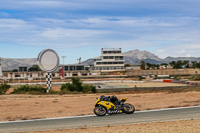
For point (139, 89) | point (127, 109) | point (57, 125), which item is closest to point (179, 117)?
point (127, 109)

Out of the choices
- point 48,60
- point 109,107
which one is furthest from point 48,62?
point 109,107

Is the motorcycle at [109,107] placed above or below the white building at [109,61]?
below

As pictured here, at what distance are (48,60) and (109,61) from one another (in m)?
98.8

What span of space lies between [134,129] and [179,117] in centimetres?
458

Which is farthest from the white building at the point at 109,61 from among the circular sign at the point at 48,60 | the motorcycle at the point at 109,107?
the motorcycle at the point at 109,107

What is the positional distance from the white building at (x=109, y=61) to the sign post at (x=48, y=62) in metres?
97.8

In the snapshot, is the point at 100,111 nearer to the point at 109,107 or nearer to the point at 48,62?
the point at 109,107

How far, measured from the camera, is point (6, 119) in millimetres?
17531

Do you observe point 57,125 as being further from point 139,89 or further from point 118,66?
point 118,66

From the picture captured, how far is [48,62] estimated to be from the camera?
132 ft

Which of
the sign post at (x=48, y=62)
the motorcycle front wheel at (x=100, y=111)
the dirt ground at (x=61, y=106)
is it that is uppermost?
the sign post at (x=48, y=62)

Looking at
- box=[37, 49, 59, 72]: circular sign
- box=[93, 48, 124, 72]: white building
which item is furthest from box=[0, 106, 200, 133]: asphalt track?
box=[93, 48, 124, 72]: white building

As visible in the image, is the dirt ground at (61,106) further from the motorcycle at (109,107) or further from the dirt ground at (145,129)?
the dirt ground at (145,129)

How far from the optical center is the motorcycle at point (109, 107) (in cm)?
1675
